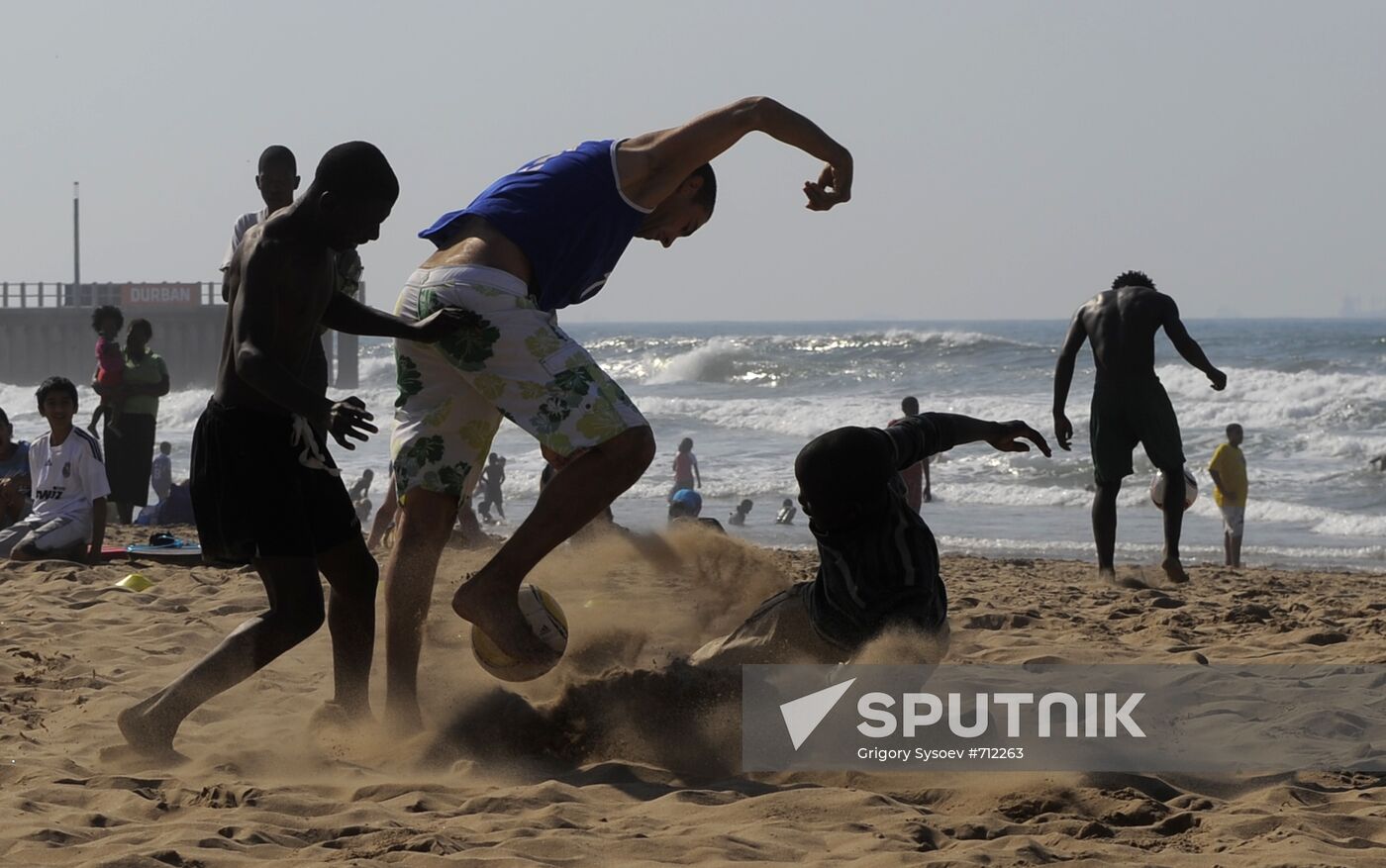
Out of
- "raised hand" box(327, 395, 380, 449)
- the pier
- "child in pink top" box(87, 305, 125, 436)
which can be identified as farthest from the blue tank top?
the pier

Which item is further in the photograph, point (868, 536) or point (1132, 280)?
point (1132, 280)

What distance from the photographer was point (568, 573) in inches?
192

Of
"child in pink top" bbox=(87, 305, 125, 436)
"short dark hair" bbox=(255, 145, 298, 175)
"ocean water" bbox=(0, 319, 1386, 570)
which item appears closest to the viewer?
"short dark hair" bbox=(255, 145, 298, 175)

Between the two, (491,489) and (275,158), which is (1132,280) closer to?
(275,158)

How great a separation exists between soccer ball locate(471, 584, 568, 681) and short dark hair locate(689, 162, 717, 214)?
1.06m

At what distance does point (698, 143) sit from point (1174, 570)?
5287 millimetres

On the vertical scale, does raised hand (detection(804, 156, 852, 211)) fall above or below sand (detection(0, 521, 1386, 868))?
above

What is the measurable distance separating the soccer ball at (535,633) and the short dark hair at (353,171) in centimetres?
103

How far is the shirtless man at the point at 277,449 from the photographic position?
356 centimetres

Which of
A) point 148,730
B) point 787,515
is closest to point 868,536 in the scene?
point 148,730

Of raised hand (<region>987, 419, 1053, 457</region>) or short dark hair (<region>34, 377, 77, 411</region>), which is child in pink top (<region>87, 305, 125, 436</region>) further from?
raised hand (<region>987, 419, 1053, 457</region>)

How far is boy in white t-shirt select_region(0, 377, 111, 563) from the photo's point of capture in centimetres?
756

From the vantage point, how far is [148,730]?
365 cm

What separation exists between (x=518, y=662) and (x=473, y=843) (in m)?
0.68
